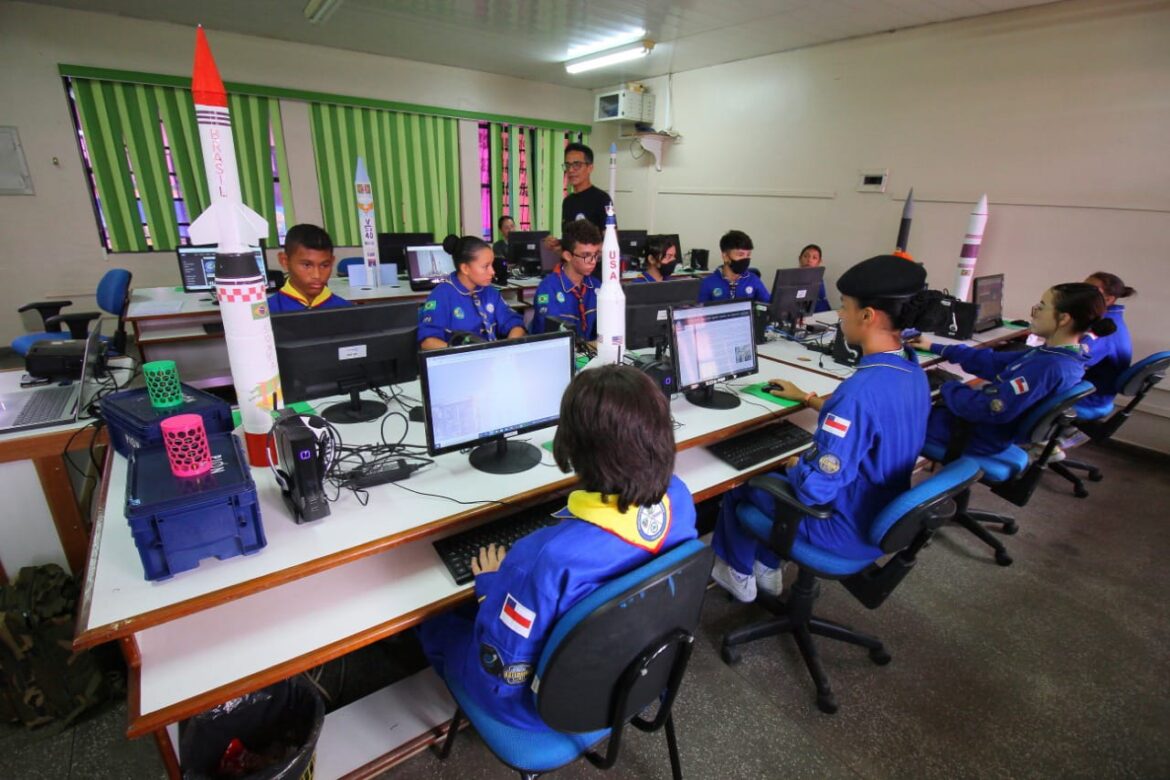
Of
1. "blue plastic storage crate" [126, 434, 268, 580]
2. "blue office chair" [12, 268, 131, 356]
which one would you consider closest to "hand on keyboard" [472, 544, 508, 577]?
"blue plastic storage crate" [126, 434, 268, 580]

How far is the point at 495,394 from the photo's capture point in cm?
151

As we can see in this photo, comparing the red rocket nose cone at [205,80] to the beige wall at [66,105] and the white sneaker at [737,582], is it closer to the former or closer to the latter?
the white sneaker at [737,582]

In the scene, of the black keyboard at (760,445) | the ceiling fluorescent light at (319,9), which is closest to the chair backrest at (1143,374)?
the black keyboard at (760,445)

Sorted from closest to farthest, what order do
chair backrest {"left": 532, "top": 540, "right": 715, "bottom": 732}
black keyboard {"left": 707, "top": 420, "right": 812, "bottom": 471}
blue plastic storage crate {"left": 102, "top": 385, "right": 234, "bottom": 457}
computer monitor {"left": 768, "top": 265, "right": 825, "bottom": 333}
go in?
chair backrest {"left": 532, "top": 540, "right": 715, "bottom": 732} → blue plastic storage crate {"left": 102, "top": 385, "right": 234, "bottom": 457} → black keyboard {"left": 707, "top": 420, "right": 812, "bottom": 471} → computer monitor {"left": 768, "top": 265, "right": 825, "bottom": 333}

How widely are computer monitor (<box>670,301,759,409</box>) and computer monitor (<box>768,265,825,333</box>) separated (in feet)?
3.17

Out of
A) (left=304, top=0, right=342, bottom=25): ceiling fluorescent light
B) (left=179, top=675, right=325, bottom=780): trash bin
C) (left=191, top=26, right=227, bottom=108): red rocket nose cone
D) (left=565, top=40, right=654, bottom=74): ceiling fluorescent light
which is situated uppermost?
(left=565, top=40, right=654, bottom=74): ceiling fluorescent light

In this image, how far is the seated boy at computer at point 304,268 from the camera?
2.36 metres

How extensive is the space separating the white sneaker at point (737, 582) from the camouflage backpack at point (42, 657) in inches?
81.3

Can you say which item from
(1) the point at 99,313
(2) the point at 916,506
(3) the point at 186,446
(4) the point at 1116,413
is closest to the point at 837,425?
(2) the point at 916,506

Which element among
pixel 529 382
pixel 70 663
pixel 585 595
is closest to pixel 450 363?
pixel 529 382

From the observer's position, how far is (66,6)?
4.22m

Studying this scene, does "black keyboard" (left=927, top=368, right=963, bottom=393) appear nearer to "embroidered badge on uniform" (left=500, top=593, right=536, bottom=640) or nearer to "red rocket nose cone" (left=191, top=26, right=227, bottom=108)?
"embroidered badge on uniform" (left=500, top=593, right=536, bottom=640)

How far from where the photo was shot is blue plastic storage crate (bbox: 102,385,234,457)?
1.35m

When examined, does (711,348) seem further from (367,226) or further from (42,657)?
(367,226)
